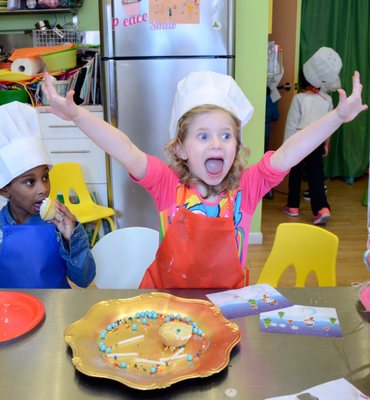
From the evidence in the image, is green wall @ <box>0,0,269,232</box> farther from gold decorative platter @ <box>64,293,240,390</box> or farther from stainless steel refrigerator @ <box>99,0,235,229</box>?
gold decorative platter @ <box>64,293,240,390</box>

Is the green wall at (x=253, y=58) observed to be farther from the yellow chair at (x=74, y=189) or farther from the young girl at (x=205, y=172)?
the young girl at (x=205, y=172)

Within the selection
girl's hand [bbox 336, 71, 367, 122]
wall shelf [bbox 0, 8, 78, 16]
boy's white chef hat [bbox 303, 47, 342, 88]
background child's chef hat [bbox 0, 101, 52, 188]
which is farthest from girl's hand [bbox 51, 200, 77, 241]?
boy's white chef hat [bbox 303, 47, 342, 88]

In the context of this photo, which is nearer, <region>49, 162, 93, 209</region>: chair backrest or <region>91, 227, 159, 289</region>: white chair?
<region>91, 227, 159, 289</region>: white chair

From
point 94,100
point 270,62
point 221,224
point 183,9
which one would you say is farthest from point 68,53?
A: point 221,224

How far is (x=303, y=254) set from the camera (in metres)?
1.55

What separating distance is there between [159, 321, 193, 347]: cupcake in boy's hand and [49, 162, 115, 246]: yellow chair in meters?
1.93

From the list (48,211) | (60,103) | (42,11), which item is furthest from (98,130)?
(42,11)

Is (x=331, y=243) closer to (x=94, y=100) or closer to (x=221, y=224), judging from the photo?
(x=221, y=224)

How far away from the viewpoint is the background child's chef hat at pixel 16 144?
142cm

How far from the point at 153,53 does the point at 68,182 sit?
2.91 ft

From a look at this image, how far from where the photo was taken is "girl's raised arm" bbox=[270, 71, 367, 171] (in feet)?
3.97

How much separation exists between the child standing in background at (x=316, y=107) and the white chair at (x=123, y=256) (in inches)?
97.7

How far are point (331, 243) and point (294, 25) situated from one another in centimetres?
347

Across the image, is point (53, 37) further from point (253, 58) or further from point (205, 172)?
point (205, 172)
